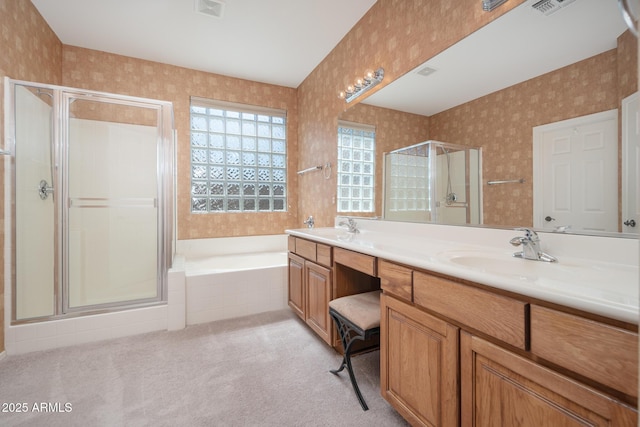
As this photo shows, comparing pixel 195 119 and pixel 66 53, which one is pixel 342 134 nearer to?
pixel 195 119

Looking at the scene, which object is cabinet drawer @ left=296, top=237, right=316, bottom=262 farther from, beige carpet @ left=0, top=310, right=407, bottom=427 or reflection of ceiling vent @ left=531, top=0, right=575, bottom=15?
reflection of ceiling vent @ left=531, top=0, right=575, bottom=15

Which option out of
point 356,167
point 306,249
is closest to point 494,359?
point 306,249

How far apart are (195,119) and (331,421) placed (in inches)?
128

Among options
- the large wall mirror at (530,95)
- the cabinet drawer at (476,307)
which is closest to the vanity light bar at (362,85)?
the large wall mirror at (530,95)

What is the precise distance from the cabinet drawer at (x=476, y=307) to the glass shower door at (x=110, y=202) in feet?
7.16

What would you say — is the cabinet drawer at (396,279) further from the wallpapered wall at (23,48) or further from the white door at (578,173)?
the wallpapered wall at (23,48)

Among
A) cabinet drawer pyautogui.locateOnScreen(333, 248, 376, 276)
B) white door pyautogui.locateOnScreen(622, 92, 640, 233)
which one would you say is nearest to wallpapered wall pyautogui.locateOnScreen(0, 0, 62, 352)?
cabinet drawer pyautogui.locateOnScreen(333, 248, 376, 276)

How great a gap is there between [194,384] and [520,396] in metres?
1.54

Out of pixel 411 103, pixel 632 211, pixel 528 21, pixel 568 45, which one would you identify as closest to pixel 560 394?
pixel 632 211

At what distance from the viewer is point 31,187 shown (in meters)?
2.00

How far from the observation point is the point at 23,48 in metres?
2.09

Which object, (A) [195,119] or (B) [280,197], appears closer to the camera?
(A) [195,119]

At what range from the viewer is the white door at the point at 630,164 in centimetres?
89

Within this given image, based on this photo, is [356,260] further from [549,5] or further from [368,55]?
[368,55]
